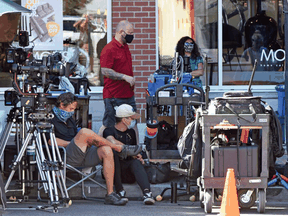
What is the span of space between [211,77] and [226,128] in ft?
15.0

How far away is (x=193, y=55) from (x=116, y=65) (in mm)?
1392

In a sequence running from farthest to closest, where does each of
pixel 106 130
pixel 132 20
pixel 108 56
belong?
pixel 132 20, pixel 108 56, pixel 106 130

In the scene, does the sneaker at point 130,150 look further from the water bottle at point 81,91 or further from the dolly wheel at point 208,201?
the water bottle at point 81,91

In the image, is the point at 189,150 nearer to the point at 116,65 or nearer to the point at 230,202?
the point at 230,202

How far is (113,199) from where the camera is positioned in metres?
8.32

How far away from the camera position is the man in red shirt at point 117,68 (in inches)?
379

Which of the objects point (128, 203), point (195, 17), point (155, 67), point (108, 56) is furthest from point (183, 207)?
point (195, 17)

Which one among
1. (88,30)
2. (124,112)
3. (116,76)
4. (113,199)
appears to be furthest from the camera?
(88,30)

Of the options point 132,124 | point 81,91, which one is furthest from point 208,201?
point 81,91

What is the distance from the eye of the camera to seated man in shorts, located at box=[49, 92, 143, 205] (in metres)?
8.43

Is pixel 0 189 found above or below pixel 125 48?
below

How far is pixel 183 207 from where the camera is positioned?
8258 mm

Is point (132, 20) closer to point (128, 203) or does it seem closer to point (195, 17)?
point (195, 17)

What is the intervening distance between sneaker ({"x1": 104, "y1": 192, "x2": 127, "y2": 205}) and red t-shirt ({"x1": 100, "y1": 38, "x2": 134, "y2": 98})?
1.82 meters
